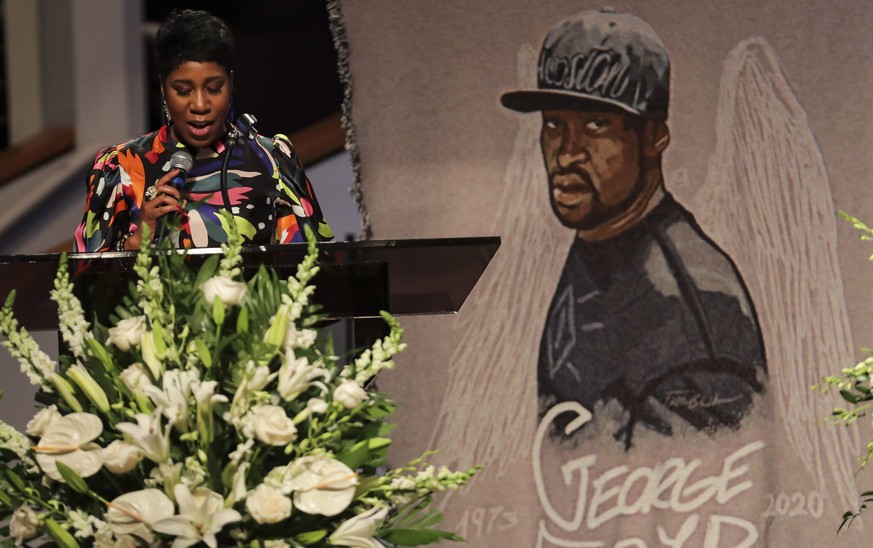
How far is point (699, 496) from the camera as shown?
2844mm

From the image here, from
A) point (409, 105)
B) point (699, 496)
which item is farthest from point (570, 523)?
point (409, 105)

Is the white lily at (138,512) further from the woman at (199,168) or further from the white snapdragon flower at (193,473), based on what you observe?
the woman at (199,168)

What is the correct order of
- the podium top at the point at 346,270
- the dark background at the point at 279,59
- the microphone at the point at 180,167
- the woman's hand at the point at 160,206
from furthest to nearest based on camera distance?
the dark background at the point at 279,59
the microphone at the point at 180,167
the woman's hand at the point at 160,206
the podium top at the point at 346,270

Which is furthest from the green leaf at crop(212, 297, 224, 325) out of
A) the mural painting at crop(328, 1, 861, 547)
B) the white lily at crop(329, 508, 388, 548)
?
the mural painting at crop(328, 1, 861, 547)

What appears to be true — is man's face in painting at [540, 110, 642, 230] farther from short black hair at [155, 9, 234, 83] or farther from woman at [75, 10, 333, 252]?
short black hair at [155, 9, 234, 83]

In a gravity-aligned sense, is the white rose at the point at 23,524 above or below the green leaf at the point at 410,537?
above

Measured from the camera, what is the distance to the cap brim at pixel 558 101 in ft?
9.45

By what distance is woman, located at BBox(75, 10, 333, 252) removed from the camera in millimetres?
1575

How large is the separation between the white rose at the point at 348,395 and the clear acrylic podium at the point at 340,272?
0.22 meters

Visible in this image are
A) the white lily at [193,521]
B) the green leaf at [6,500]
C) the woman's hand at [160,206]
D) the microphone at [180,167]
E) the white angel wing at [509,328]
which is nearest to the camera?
the white lily at [193,521]

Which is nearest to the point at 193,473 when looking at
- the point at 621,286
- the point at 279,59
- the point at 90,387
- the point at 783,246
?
the point at 90,387

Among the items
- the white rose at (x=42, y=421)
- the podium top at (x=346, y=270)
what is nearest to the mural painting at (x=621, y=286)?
the podium top at (x=346, y=270)

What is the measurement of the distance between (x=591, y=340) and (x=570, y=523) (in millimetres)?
426

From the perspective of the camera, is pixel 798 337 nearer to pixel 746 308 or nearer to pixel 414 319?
pixel 746 308
